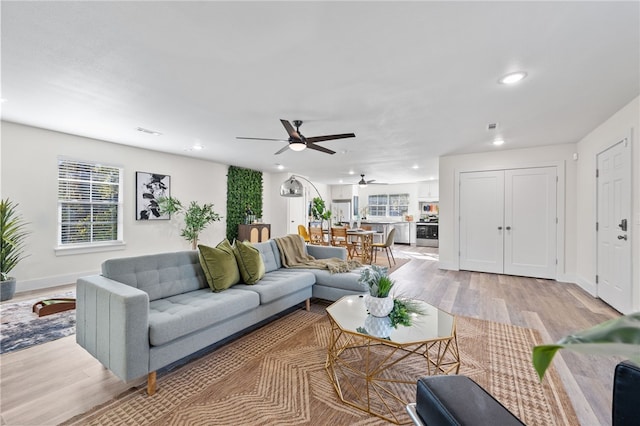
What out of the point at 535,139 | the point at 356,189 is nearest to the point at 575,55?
the point at 535,139

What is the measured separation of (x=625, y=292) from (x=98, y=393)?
206 inches

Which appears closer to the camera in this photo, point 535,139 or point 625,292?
point 625,292

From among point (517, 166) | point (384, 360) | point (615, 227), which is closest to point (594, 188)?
point (615, 227)

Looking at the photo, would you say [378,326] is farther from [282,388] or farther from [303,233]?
[303,233]

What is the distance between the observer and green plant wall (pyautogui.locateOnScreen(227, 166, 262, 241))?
290 inches

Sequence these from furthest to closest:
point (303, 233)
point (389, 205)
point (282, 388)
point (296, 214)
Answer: point (389, 205), point (296, 214), point (303, 233), point (282, 388)

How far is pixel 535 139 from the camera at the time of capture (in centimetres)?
461

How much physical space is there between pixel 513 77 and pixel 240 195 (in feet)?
21.3

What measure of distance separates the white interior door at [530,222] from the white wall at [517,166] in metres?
0.12

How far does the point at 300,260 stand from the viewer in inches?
156

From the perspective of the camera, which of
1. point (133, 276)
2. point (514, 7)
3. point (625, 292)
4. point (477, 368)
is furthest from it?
point (625, 292)

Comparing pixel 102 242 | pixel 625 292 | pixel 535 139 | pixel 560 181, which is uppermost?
pixel 535 139

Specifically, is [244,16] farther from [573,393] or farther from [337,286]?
[573,393]

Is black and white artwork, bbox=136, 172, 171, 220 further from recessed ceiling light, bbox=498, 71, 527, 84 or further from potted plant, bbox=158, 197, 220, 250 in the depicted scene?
recessed ceiling light, bbox=498, 71, 527, 84
